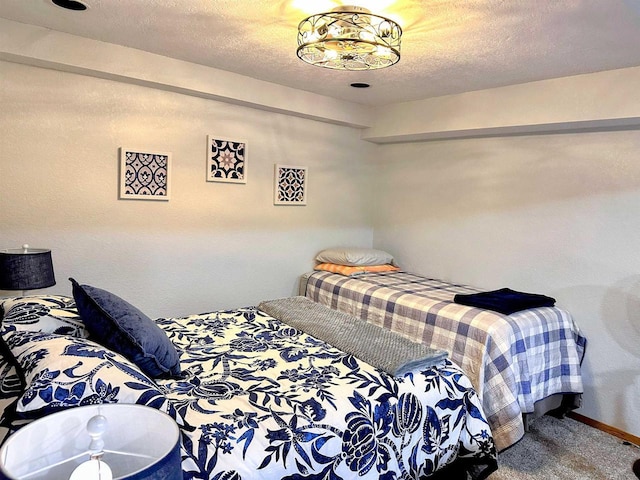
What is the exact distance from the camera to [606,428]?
2.84 meters

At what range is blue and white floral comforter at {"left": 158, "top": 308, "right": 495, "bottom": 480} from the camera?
1.33 meters

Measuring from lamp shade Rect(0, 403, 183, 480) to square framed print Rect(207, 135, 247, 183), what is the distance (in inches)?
99.0

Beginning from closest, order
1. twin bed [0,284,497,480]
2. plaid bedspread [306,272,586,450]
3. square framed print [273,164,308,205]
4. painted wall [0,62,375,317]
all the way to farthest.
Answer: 1. twin bed [0,284,497,480]
2. plaid bedspread [306,272,586,450]
3. painted wall [0,62,375,317]
4. square framed print [273,164,308,205]

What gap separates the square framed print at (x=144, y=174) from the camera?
2.91 metres

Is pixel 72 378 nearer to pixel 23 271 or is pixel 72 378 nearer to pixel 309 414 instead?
pixel 309 414

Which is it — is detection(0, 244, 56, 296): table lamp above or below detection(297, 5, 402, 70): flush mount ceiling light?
below

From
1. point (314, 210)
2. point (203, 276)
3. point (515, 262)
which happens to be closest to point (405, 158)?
point (314, 210)

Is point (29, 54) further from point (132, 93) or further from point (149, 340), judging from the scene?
point (149, 340)

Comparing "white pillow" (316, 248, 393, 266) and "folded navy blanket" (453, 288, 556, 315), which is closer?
"folded navy blanket" (453, 288, 556, 315)

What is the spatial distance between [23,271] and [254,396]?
148 cm

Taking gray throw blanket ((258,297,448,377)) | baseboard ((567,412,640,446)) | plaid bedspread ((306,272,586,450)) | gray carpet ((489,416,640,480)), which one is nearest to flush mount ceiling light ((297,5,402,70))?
gray throw blanket ((258,297,448,377))

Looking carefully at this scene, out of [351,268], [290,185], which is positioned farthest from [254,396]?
[290,185]

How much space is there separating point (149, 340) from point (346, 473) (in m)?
0.88

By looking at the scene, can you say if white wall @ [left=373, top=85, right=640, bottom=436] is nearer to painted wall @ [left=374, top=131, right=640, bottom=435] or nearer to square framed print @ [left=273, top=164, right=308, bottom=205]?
painted wall @ [left=374, top=131, right=640, bottom=435]
